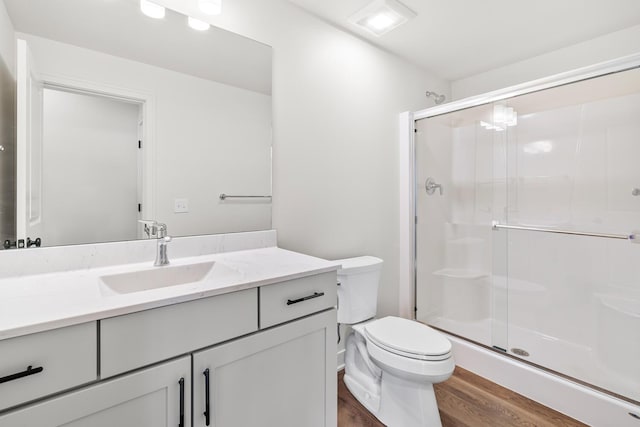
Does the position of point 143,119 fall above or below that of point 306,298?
above

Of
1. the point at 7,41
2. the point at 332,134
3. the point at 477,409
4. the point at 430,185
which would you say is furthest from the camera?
the point at 430,185

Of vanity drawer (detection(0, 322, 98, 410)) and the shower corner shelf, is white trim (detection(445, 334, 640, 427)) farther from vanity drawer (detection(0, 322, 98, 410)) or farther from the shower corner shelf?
vanity drawer (detection(0, 322, 98, 410))

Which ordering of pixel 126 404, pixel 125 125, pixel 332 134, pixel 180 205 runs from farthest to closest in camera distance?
1. pixel 332 134
2. pixel 180 205
3. pixel 125 125
4. pixel 126 404

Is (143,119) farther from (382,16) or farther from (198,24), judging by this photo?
(382,16)

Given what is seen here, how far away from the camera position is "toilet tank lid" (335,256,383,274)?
1740mm

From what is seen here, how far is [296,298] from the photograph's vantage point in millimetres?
1134

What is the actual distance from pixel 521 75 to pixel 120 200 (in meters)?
2.96

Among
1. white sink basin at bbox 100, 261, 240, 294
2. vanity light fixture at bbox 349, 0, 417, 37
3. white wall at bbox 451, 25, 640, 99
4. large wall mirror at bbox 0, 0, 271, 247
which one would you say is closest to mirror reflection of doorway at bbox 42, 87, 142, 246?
large wall mirror at bbox 0, 0, 271, 247

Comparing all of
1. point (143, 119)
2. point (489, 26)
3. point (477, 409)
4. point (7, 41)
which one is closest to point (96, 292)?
point (143, 119)

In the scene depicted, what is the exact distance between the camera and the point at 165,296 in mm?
849

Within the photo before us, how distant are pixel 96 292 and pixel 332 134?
1.49 meters

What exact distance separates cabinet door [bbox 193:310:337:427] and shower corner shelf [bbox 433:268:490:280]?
156 centimetres

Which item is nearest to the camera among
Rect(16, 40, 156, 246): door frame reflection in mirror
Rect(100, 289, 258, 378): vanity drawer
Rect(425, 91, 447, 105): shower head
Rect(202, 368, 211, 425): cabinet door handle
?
Rect(100, 289, 258, 378): vanity drawer

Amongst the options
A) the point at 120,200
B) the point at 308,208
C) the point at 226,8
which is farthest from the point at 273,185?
the point at 226,8
